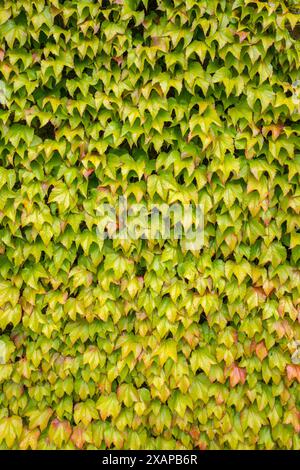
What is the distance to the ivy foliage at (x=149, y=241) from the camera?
2266mm

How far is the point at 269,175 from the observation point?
7.63 feet

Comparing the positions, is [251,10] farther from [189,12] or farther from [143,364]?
[143,364]

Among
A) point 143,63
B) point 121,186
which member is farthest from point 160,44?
point 121,186

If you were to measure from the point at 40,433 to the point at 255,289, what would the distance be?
156 cm

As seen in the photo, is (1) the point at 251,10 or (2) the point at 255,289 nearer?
(1) the point at 251,10

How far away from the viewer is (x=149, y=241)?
93.0 inches

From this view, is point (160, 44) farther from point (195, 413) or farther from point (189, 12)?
point (195, 413)

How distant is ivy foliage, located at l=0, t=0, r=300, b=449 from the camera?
227cm
